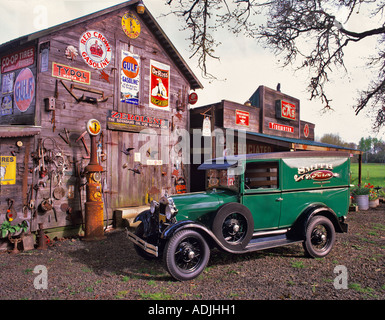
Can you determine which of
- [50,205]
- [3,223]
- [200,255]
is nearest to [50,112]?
[50,205]

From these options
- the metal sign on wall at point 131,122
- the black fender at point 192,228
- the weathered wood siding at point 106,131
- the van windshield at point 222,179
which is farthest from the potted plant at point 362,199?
the black fender at point 192,228

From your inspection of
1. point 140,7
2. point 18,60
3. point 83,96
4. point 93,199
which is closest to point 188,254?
point 93,199

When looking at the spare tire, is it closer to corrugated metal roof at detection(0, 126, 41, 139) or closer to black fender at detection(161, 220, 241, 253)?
black fender at detection(161, 220, 241, 253)

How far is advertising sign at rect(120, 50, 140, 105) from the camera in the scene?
8789mm

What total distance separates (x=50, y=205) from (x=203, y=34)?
5177mm

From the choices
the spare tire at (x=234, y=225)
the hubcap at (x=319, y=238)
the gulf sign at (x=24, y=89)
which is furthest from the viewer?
the gulf sign at (x=24, y=89)

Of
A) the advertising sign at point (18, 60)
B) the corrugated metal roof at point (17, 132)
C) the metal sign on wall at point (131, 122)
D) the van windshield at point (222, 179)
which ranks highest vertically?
the advertising sign at point (18, 60)

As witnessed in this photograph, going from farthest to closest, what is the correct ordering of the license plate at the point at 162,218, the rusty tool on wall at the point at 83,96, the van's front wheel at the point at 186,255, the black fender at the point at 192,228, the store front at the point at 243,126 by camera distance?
the store front at the point at 243,126 → the rusty tool on wall at the point at 83,96 → the license plate at the point at 162,218 → the black fender at the point at 192,228 → the van's front wheel at the point at 186,255

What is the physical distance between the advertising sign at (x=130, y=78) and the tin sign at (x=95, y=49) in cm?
54

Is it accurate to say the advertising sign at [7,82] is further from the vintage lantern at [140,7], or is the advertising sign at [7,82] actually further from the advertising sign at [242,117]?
the advertising sign at [242,117]

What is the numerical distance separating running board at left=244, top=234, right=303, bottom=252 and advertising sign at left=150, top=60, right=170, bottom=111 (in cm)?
588

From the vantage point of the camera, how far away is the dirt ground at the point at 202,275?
13.0 ft

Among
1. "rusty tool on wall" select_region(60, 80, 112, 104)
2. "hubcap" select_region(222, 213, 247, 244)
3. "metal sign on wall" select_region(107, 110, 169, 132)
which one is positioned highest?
"rusty tool on wall" select_region(60, 80, 112, 104)

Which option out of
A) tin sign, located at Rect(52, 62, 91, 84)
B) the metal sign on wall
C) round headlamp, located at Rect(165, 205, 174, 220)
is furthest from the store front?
round headlamp, located at Rect(165, 205, 174, 220)
